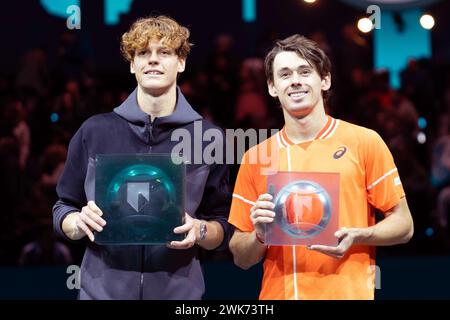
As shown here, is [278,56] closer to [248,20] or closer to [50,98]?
[50,98]

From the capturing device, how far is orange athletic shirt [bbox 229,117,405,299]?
2908 millimetres

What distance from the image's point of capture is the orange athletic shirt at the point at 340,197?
9.54ft

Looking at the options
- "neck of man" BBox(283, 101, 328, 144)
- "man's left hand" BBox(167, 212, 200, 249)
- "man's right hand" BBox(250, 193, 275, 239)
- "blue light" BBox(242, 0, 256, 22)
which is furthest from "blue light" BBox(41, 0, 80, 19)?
"man's right hand" BBox(250, 193, 275, 239)

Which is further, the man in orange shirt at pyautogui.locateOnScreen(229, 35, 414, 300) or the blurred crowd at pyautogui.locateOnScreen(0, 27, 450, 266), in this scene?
the blurred crowd at pyautogui.locateOnScreen(0, 27, 450, 266)

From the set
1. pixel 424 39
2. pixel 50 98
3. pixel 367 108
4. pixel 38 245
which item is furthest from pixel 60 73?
pixel 424 39

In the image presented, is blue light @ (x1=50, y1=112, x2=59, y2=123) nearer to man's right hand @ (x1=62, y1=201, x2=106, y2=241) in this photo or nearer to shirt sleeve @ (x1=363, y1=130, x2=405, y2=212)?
man's right hand @ (x1=62, y1=201, x2=106, y2=241)

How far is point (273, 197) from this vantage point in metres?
2.83

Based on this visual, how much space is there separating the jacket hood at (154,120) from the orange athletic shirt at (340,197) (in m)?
0.27

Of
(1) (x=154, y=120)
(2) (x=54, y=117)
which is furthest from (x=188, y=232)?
(2) (x=54, y=117)

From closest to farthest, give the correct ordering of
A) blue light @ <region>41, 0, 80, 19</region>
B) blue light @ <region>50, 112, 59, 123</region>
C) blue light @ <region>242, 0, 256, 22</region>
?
blue light @ <region>50, 112, 59, 123</region>, blue light @ <region>41, 0, 80, 19</region>, blue light @ <region>242, 0, 256, 22</region>

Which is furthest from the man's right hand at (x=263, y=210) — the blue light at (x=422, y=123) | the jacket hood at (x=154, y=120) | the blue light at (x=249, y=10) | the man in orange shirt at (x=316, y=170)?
the blue light at (x=249, y=10)

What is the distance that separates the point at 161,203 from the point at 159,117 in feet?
1.14

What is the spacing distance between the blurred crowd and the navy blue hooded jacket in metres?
2.29

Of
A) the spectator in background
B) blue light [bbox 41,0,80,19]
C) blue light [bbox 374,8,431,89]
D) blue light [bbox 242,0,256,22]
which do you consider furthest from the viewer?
blue light [bbox 374,8,431,89]
